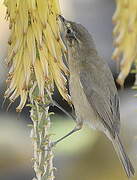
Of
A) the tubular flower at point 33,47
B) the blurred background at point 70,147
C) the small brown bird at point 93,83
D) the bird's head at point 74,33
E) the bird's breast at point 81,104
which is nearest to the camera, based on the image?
the tubular flower at point 33,47

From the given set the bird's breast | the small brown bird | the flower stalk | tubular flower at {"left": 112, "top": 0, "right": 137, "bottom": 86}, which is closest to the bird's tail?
the small brown bird

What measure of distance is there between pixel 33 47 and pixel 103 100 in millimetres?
938

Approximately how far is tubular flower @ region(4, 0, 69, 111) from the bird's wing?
2.17 ft

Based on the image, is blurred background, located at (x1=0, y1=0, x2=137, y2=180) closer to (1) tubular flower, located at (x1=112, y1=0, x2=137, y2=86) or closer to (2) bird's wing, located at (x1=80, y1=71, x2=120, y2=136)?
(2) bird's wing, located at (x1=80, y1=71, x2=120, y2=136)

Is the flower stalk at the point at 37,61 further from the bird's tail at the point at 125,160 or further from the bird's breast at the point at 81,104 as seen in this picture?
the bird's breast at the point at 81,104

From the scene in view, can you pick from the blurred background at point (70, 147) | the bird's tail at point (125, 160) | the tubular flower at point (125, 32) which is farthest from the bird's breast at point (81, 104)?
the blurred background at point (70, 147)

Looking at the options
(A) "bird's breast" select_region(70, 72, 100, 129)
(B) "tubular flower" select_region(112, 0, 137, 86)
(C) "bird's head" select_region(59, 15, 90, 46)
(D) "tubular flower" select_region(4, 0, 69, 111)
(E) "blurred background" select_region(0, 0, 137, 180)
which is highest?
(B) "tubular flower" select_region(112, 0, 137, 86)

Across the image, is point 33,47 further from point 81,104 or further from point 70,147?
point 70,147

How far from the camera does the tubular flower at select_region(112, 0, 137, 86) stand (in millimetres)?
1117

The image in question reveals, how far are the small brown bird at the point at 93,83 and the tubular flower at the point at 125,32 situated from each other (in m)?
1.32

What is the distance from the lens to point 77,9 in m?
6.71

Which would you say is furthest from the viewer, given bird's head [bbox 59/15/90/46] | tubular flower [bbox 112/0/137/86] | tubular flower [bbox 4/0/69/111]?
bird's head [bbox 59/15/90/46]

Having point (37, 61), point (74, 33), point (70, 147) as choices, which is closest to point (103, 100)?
point (74, 33)

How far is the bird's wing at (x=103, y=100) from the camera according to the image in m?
2.71
